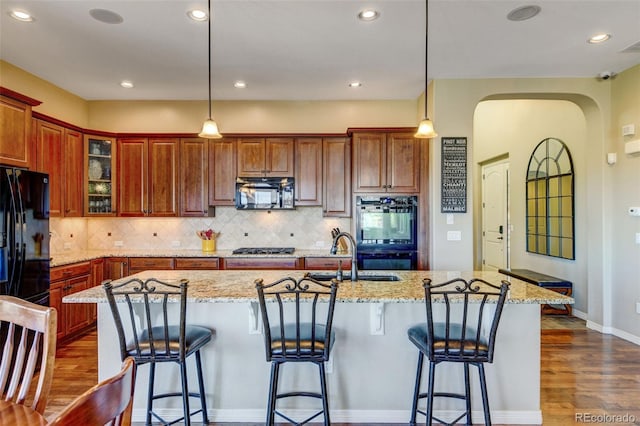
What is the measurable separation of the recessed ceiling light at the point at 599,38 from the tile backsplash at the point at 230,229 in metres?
3.19

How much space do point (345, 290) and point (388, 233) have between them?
2187 mm

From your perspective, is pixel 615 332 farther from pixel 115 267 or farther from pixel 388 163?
pixel 115 267

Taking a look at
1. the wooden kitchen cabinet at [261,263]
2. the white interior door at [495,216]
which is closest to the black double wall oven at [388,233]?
the wooden kitchen cabinet at [261,263]

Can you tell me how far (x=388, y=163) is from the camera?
14.4ft

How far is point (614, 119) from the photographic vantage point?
4047 mm

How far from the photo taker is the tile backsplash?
4.94 m

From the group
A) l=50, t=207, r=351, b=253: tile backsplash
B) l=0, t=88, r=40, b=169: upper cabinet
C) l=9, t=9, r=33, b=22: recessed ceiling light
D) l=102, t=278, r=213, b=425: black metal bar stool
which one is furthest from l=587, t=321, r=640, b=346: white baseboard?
l=9, t=9, r=33, b=22: recessed ceiling light

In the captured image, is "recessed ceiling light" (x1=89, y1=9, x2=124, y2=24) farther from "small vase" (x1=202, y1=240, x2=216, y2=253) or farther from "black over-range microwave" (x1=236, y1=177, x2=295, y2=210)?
"small vase" (x1=202, y1=240, x2=216, y2=253)

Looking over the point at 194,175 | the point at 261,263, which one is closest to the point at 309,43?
the point at 194,175

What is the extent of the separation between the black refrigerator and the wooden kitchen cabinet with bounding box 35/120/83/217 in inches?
27.8

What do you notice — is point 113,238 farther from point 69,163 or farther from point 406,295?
point 406,295

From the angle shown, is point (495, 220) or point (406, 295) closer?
point (406, 295)

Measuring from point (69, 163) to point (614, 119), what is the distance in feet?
20.9

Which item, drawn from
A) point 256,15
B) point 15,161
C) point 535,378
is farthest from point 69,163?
point 535,378
